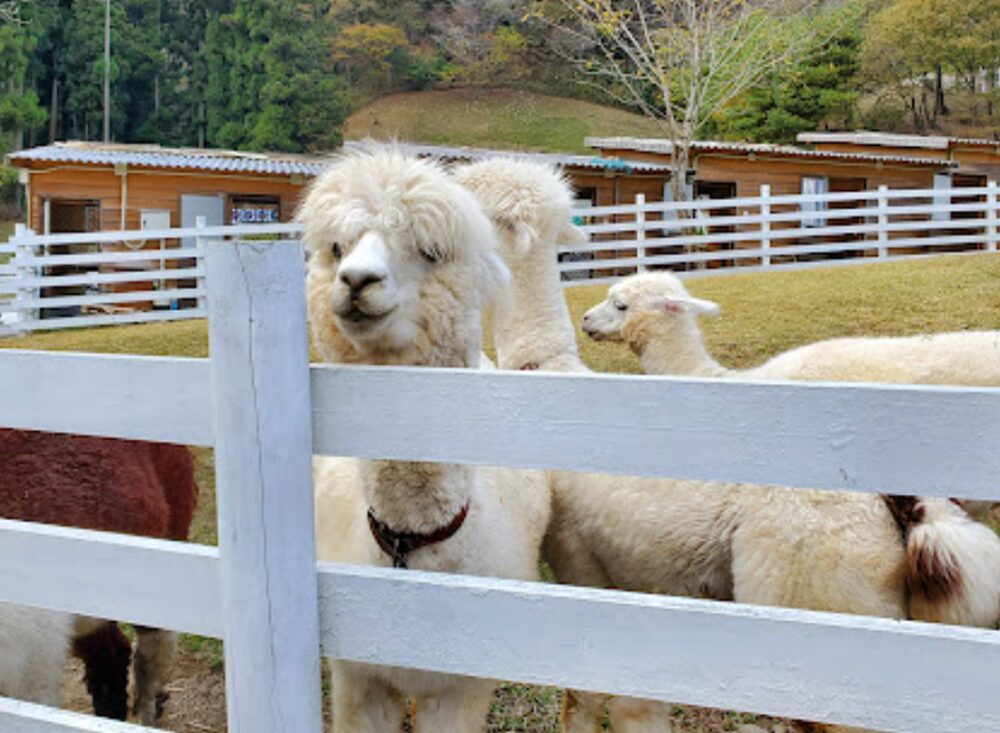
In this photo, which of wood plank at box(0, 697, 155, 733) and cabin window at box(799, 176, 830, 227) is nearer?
wood plank at box(0, 697, 155, 733)

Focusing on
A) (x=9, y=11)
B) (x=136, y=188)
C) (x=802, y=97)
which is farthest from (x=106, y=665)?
(x=802, y=97)

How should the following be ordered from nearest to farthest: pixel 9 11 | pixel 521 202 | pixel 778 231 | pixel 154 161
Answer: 1. pixel 521 202
2. pixel 778 231
3. pixel 154 161
4. pixel 9 11

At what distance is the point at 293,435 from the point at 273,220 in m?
18.8

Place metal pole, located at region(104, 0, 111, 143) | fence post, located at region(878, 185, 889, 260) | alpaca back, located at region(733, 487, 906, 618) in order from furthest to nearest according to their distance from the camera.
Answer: metal pole, located at region(104, 0, 111, 143) < fence post, located at region(878, 185, 889, 260) < alpaca back, located at region(733, 487, 906, 618)

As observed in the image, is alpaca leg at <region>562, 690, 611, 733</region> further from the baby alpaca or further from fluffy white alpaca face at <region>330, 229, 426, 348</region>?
fluffy white alpaca face at <region>330, 229, 426, 348</region>

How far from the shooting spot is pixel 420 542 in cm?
262

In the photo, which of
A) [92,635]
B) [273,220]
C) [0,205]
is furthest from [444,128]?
[92,635]

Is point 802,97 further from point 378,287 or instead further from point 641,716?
point 378,287

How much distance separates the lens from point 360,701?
2834 mm

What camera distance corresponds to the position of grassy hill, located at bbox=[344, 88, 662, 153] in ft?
173

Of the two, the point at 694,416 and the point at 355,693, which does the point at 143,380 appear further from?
the point at 355,693

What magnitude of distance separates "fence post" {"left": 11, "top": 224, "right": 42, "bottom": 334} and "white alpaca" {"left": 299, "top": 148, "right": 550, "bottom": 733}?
42.7 feet

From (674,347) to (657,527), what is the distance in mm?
1534

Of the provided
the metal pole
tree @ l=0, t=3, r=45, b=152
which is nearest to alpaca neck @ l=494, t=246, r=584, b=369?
tree @ l=0, t=3, r=45, b=152
